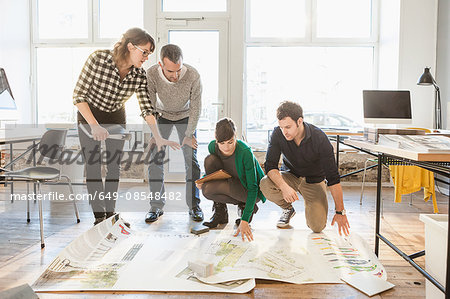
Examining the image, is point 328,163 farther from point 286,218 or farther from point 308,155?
point 286,218

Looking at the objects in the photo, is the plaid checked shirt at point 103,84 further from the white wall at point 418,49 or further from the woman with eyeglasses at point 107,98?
the white wall at point 418,49

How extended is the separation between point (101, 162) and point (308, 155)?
49.0 inches

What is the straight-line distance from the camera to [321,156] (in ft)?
6.83

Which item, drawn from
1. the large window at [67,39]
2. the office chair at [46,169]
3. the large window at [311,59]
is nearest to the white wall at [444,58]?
the large window at [311,59]

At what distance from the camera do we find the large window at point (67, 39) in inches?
178

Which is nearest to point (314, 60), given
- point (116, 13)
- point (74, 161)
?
point (116, 13)

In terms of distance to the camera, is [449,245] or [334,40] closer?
[449,245]

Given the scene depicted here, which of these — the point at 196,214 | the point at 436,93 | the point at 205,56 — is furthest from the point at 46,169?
the point at 436,93

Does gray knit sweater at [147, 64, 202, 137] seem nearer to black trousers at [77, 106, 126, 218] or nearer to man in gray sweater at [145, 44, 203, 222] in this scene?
man in gray sweater at [145, 44, 203, 222]

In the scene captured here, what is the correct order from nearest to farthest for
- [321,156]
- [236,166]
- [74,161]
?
[321,156], [236,166], [74,161]

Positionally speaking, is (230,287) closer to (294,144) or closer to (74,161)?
(294,144)

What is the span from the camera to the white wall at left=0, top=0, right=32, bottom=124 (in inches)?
166

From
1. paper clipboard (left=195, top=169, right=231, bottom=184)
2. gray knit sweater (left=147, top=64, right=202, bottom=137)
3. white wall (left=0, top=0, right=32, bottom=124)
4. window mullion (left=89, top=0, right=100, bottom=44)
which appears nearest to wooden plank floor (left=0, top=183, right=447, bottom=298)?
paper clipboard (left=195, top=169, right=231, bottom=184)

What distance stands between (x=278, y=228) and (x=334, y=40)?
9.40ft
